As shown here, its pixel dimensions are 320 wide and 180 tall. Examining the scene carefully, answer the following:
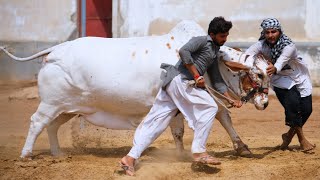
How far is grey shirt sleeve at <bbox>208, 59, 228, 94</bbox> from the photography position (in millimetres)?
6648

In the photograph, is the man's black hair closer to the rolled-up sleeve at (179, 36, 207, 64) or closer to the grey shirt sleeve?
the rolled-up sleeve at (179, 36, 207, 64)

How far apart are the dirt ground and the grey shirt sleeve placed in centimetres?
72

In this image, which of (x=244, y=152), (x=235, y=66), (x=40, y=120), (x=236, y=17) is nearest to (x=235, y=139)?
(x=244, y=152)

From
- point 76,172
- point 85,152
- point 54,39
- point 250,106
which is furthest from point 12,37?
point 76,172

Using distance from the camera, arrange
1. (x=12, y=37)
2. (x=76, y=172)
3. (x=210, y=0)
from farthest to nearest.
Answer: (x=12, y=37) < (x=210, y=0) < (x=76, y=172)

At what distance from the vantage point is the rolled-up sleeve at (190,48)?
6.15 meters

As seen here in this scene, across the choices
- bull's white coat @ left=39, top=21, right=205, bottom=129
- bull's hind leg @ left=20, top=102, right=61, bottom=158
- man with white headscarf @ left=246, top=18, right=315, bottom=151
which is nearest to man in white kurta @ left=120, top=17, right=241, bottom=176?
bull's white coat @ left=39, top=21, right=205, bottom=129

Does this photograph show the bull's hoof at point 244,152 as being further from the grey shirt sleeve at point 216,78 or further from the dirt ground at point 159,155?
the grey shirt sleeve at point 216,78

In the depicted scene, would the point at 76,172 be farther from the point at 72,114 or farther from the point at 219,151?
the point at 219,151

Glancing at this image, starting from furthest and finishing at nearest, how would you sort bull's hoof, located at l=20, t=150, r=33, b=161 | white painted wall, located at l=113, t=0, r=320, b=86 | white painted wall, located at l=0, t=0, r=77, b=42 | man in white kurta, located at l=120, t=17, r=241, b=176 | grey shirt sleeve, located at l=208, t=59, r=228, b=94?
1. white painted wall, located at l=0, t=0, r=77, b=42
2. white painted wall, located at l=113, t=0, r=320, b=86
3. bull's hoof, located at l=20, t=150, r=33, b=161
4. grey shirt sleeve, located at l=208, t=59, r=228, b=94
5. man in white kurta, located at l=120, t=17, r=241, b=176

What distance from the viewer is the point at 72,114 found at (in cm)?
731

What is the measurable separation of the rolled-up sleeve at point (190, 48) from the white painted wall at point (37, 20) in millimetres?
7326

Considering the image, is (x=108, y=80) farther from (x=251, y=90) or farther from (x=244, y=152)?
(x=244, y=152)

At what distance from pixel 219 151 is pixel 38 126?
6.47 ft
